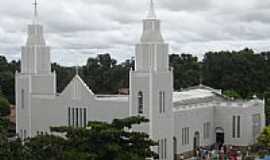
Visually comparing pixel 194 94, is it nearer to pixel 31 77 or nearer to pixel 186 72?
pixel 31 77

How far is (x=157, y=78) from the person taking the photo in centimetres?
3519

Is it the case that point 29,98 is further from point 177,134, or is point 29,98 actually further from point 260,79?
point 260,79

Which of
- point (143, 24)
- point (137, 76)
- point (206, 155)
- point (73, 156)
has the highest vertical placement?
point (143, 24)

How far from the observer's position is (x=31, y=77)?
3966cm

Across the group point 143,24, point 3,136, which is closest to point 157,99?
point 143,24

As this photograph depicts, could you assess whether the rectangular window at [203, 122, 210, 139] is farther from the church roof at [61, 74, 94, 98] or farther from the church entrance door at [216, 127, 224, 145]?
the church roof at [61, 74, 94, 98]

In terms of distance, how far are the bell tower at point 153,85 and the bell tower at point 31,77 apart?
6.79m

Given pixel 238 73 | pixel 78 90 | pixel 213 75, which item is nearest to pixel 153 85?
pixel 78 90

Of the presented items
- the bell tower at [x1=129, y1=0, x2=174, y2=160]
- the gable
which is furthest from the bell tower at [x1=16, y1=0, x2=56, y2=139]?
the bell tower at [x1=129, y1=0, x2=174, y2=160]

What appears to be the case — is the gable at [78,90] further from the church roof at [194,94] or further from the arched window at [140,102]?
the church roof at [194,94]

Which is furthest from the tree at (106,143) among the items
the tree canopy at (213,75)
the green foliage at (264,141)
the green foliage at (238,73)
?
the green foliage at (238,73)

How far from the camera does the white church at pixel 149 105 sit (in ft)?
115

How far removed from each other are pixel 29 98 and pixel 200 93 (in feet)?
42.1

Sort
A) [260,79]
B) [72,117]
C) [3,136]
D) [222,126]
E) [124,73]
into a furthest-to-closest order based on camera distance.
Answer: [124,73] < [260,79] < [222,126] < [72,117] < [3,136]
